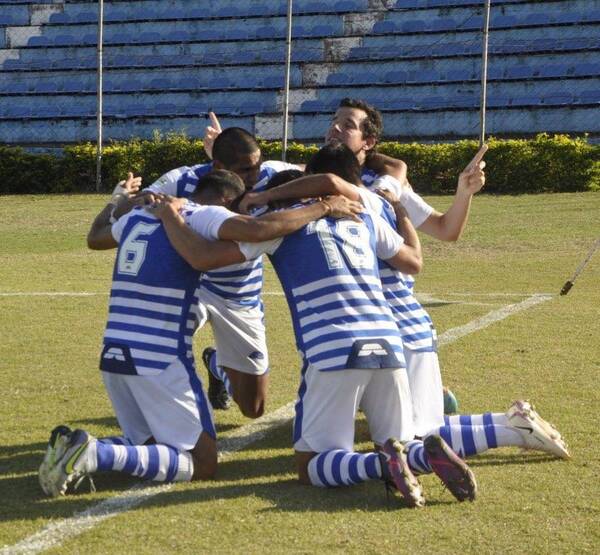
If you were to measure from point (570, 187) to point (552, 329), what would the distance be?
1491 cm

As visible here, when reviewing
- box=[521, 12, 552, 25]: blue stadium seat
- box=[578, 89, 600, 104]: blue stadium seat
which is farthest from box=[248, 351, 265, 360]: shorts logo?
A: box=[521, 12, 552, 25]: blue stadium seat

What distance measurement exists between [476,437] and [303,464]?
925mm

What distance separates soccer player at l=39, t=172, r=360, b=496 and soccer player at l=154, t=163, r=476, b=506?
0.42 ft

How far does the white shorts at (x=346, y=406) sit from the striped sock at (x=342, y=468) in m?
0.08

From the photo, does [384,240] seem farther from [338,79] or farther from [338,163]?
[338,79]

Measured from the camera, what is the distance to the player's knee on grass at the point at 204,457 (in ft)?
18.8

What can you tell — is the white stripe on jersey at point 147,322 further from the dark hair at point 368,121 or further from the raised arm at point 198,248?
the dark hair at point 368,121

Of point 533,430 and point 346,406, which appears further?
point 533,430

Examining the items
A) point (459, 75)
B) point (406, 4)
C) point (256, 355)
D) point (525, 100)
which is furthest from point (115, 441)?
point (406, 4)

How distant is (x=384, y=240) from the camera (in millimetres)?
5977

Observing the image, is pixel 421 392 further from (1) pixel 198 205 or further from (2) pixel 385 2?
(2) pixel 385 2

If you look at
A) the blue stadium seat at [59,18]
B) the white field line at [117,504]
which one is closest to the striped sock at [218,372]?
the white field line at [117,504]

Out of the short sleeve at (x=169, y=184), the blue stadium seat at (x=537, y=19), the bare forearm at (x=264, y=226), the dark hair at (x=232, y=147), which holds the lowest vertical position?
the bare forearm at (x=264, y=226)

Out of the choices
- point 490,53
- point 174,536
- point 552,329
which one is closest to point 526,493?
point 174,536
